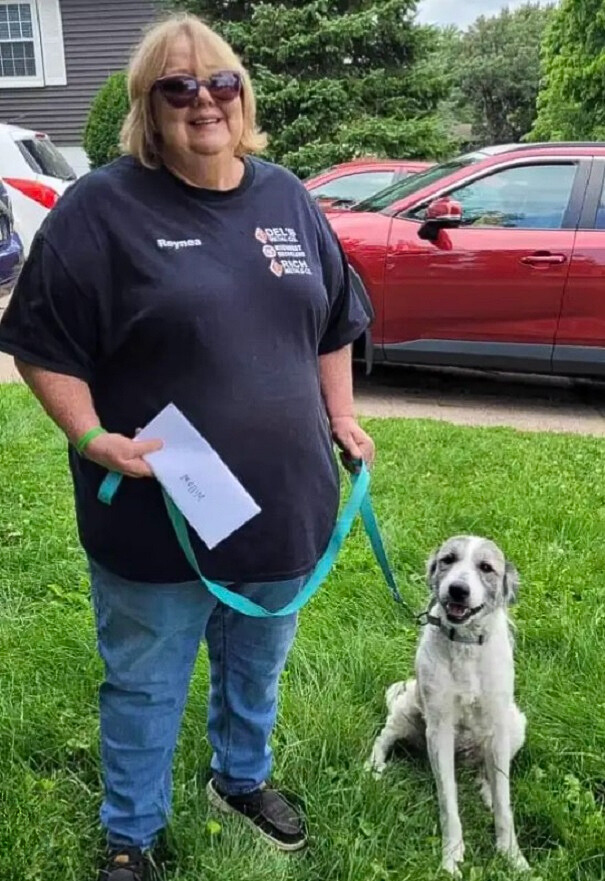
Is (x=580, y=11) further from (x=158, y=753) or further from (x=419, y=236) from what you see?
(x=158, y=753)

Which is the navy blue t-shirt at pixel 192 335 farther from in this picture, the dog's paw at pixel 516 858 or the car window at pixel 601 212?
the car window at pixel 601 212

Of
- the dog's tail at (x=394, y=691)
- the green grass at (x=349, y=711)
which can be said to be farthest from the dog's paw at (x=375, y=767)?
the dog's tail at (x=394, y=691)

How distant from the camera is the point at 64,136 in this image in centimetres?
1798

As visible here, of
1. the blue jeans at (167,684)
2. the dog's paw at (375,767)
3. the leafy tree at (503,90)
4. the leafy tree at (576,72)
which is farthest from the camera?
the leafy tree at (503,90)

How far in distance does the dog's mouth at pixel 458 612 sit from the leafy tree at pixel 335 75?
12.3 m

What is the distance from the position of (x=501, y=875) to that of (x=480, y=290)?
467cm

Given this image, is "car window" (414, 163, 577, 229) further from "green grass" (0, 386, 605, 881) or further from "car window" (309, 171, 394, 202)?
"car window" (309, 171, 394, 202)

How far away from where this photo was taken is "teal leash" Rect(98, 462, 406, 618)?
1.94 meters

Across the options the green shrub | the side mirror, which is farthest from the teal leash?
the green shrub

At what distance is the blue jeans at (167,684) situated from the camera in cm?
203

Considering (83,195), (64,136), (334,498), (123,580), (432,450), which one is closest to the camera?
(83,195)

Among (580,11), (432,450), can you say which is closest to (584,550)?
(432,450)

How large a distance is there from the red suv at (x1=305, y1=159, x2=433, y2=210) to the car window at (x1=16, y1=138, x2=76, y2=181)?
3.90 metres

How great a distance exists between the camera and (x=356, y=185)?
30.7ft
